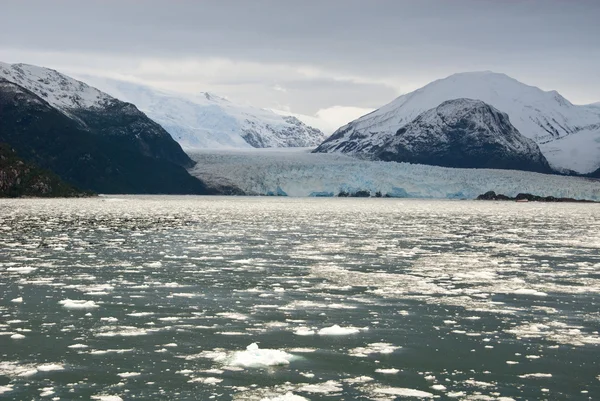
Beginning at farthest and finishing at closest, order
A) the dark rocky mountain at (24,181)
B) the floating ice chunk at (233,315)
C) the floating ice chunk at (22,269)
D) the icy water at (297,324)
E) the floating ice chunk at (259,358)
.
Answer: the dark rocky mountain at (24,181)
the floating ice chunk at (22,269)
the floating ice chunk at (233,315)
the floating ice chunk at (259,358)
the icy water at (297,324)

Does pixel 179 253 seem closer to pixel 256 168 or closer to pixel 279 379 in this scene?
pixel 279 379

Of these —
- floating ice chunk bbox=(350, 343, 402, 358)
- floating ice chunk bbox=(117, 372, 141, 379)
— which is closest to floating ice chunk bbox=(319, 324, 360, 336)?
floating ice chunk bbox=(350, 343, 402, 358)

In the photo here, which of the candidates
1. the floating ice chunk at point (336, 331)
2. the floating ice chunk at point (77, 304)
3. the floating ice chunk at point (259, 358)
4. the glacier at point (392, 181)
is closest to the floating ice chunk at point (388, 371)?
the floating ice chunk at point (259, 358)

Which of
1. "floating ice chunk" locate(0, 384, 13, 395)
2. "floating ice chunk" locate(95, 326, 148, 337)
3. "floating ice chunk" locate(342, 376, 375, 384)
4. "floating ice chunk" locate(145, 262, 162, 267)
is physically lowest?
"floating ice chunk" locate(0, 384, 13, 395)

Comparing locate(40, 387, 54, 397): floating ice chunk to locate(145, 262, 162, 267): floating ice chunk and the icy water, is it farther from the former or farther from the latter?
locate(145, 262, 162, 267): floating ice chunk

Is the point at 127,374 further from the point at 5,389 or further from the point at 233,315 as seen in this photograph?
the point at 233,315

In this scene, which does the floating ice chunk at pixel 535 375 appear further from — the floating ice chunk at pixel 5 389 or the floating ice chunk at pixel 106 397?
the floating ice chunk at pixel 5 389

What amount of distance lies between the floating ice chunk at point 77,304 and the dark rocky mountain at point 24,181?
121231 millimetres

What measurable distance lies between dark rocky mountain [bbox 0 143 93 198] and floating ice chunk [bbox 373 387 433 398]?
130942 mm

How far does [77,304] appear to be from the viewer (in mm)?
19062

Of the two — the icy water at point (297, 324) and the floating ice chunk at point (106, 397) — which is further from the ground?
the icy water at point (297, 324)

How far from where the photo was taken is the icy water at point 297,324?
40.4 feet

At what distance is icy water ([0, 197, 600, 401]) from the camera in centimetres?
1233

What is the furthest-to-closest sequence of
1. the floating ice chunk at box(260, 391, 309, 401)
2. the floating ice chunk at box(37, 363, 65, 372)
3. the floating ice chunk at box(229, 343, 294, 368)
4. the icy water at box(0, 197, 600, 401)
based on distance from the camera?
the floating ice chunk at box(229, 343, 294, 368)
the floating ice chunk at box(37, 363, 65, 372)
the icy water at box(0, 197, 600, 401)
the floating ice chunk at box(260, 391, 309, 401)
